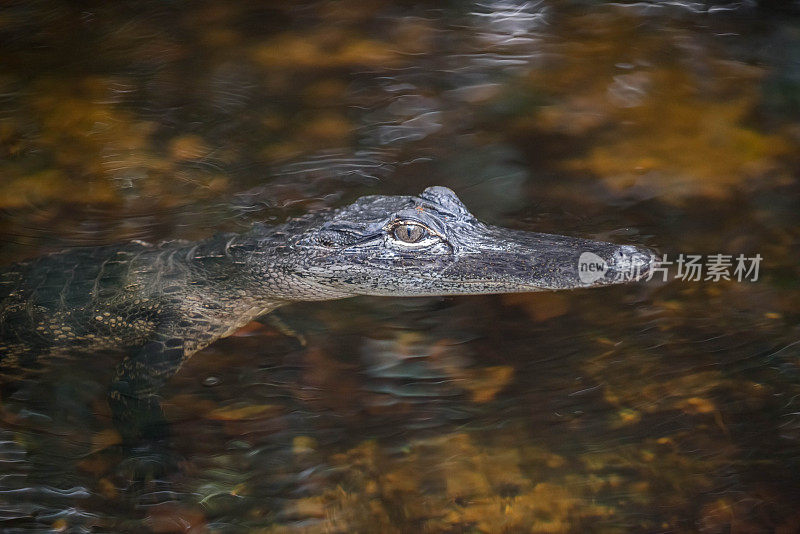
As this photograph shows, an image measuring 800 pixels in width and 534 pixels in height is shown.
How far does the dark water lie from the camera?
2916 mm

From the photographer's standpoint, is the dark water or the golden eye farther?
the golden eye

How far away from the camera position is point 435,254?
11.5 feet

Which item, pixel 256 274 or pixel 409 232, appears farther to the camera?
pixel 256 274

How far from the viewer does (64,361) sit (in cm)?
348

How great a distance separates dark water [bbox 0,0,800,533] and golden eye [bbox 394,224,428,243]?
0.40 metres

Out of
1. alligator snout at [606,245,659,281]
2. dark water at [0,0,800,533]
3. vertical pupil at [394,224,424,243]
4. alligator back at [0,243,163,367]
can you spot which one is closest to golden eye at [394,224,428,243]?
vertical pupil at [394,224,424,243]

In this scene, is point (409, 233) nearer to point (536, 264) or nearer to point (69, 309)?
point (536, 264)

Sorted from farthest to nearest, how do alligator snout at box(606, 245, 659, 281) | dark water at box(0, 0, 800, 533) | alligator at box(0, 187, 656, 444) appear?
1. alligator at box(0, 187, 656, 444)
2. alligator snout at box(606, 245, 659, 281)
3. dark water at box(0, 0, 800, 533)

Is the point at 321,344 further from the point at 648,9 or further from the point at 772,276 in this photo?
the point at 648,9

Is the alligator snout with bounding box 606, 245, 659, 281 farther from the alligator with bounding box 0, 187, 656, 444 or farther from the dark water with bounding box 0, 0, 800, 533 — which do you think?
the dark water with bounding box 0, 0, 800, 533

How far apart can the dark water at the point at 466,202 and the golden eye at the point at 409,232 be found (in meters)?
0.40

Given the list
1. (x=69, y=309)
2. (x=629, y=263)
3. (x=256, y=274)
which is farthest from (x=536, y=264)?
(x=69, y=309)

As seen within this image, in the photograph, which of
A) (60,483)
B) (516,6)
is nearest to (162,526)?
(60,483)

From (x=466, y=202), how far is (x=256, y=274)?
4.34 ft
